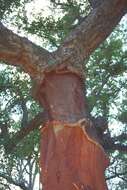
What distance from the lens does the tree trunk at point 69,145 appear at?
11.1ft

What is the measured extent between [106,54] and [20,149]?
7.93 feet

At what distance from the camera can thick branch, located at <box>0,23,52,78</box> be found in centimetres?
402

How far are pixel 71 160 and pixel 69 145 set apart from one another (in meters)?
0.13

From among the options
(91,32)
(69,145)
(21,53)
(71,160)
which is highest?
(91,32)

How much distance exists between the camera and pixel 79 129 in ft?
11.6

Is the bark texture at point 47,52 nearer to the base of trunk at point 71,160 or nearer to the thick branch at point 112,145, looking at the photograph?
the base of trunk at point 71,160

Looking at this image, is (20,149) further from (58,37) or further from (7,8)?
(7,8)

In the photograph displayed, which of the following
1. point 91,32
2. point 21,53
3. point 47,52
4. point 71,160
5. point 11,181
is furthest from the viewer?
point 11,181

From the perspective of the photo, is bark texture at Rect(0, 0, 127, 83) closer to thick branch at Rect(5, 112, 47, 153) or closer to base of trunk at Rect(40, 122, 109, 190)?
base of trunk at Rect(40, 122, 109, 190)

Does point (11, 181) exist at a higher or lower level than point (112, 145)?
higher

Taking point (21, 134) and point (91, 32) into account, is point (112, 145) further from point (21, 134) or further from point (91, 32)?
point (91, 32)

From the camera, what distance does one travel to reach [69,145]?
3484 millimetres

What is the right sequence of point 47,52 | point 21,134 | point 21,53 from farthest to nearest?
point 21,134, point 47,52, point 21,53

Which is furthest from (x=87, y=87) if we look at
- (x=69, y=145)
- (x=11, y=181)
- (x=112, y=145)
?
(x=69, y=145)
